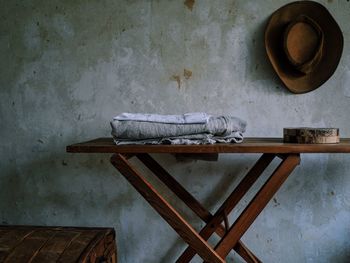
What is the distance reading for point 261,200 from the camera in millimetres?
964

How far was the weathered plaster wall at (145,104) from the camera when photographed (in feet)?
4.54

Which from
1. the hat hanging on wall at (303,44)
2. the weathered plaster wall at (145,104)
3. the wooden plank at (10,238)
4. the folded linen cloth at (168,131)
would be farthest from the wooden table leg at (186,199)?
the hat hanging on wall at (303,44)

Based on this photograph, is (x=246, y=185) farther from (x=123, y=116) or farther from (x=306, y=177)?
(x=123, y=116)

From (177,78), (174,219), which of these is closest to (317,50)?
(177,78)

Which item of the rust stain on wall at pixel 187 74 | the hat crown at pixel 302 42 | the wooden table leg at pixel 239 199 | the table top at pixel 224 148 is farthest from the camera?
the rust stain on wall at pixel 187 74

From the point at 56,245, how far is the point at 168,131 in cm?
51

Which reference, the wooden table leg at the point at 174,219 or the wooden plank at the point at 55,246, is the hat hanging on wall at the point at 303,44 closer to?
the wooden table leg at the point at 174,219


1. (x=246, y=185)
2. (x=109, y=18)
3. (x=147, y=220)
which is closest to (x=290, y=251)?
(x=246, y=185)

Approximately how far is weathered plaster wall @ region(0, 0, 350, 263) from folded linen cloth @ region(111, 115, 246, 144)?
394mm

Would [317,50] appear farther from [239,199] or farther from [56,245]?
[56,245]

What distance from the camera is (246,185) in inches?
48.3

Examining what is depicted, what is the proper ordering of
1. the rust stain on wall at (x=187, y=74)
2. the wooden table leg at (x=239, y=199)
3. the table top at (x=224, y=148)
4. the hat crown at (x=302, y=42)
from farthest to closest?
the rust stain on wall at (x=187, y=74), the hat crown at (x=302, y=42), the wooden table leg at (x=239, y=199), the table top at (x=224, y=148)

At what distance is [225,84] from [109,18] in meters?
0.58

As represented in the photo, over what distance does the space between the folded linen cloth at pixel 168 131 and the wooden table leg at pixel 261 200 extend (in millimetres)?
193
